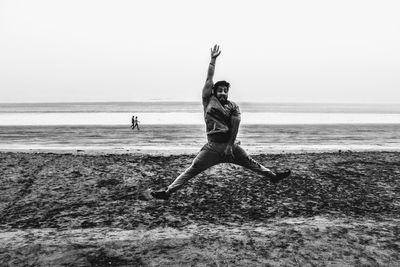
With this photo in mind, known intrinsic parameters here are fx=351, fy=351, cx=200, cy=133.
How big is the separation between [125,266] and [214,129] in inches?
88.2

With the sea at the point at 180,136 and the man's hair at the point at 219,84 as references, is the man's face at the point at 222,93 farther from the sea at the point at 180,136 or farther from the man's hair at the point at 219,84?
the sea at the point at 180,136

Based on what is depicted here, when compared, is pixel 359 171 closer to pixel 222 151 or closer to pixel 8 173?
pixel 222 151

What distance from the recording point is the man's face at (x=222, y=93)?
5.16 metres

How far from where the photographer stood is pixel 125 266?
4.09 metres

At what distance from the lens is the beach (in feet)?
14.4

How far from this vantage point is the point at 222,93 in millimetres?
5164

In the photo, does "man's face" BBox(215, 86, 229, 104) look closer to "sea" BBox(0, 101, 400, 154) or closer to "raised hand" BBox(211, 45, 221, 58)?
"raised hand" BBox(211, 45, 221, 58)

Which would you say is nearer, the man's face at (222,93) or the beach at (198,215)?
the beach at (198,215)

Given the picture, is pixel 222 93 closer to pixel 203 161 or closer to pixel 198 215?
pixel 203 161

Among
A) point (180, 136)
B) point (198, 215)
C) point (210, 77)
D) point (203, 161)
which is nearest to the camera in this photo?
point (210, 77)

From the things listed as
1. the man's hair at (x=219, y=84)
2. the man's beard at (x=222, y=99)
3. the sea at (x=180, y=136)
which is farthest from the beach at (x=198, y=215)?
the sea at (x=180, y=136)

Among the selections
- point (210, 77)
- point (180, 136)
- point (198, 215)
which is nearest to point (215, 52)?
point (210, 77)

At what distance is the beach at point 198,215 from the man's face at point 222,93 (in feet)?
6.36

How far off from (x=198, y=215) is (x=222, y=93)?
214 cm
